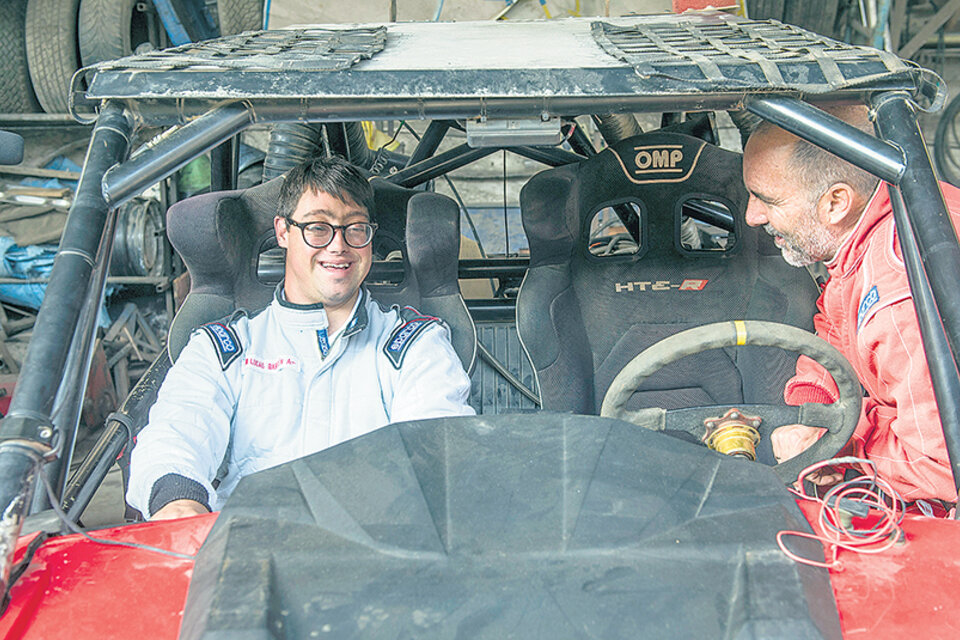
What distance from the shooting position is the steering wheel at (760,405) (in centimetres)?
115

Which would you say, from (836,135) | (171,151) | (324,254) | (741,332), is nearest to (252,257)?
(324,254)

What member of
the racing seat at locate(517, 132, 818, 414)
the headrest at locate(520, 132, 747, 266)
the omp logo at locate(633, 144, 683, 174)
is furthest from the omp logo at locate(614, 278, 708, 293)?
the omp logo at locate(633, 144, 683, 174)

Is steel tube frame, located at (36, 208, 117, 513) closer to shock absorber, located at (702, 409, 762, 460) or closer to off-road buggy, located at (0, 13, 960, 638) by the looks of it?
off-road buggy, located at (0, 13, 960, 638)

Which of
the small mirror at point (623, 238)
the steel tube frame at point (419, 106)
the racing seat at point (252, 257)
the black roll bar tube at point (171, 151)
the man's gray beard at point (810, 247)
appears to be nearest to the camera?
the black roll bar tube at point (171, 151)

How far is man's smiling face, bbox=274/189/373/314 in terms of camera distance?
180 cm

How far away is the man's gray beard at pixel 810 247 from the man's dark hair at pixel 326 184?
938 millimetres

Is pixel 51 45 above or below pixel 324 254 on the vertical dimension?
above

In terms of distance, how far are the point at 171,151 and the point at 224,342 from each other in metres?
0.65

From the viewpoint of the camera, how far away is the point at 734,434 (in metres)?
1.20

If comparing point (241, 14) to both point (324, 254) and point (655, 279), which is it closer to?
point (324, 254)

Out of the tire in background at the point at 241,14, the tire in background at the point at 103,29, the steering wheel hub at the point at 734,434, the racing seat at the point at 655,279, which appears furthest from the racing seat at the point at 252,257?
the tire in background at the point at 103,29

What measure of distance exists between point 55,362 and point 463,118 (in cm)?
70

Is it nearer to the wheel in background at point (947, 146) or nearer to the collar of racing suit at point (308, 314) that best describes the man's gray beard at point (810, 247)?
the collar of racing suit at point (308, 314)

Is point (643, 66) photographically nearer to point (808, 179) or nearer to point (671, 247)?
point (808, 179)
